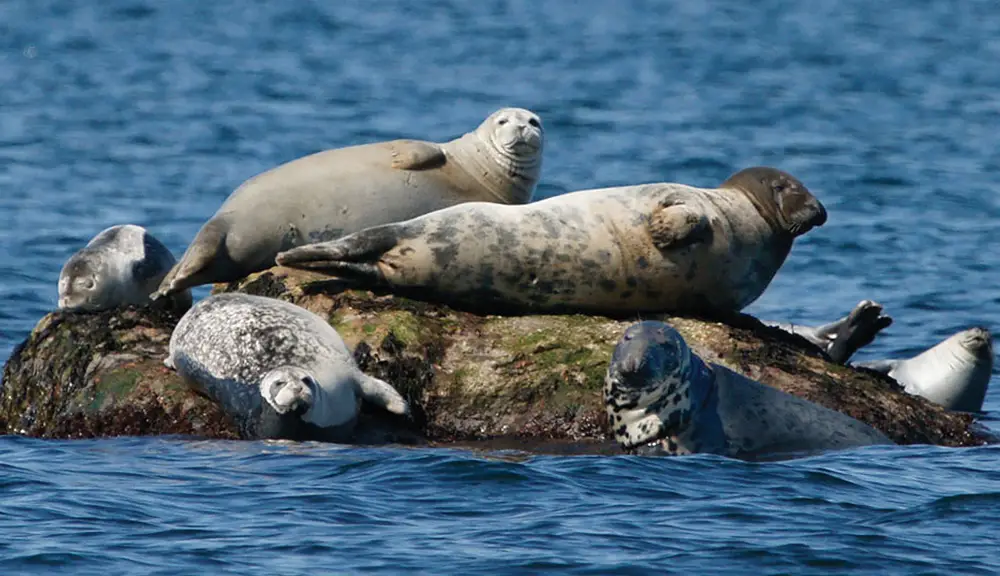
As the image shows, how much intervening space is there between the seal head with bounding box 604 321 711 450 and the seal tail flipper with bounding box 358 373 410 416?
0.96m

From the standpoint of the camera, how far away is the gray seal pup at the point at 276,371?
8.84m

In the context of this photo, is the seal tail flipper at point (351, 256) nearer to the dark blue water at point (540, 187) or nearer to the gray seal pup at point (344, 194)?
the gray seal pup at point (344, 194)

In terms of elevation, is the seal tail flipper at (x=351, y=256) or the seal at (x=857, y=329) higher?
the seal tail flipper at (x=351, y=256)

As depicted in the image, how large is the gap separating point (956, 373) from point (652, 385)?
3.19 metres

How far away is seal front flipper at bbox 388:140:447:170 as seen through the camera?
10.6 metres

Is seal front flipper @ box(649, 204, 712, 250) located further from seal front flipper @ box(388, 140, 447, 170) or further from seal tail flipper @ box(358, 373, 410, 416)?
seal tail flipper @ box(358, 373, 410, 416)

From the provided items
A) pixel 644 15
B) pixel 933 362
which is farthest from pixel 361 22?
pixel 933 362

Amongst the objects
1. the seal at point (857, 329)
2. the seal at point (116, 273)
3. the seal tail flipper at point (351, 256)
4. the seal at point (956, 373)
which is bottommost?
the seal at point (956, 373)

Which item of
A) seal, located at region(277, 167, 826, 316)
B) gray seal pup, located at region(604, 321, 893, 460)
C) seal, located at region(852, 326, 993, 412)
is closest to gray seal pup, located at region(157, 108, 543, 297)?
seal, located at region(277, 167, 826, 316)

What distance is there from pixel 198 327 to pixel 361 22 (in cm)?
3073

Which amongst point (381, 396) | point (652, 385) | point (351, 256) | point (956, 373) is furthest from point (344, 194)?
point (956, 373)

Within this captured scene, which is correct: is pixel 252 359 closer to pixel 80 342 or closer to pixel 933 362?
pixel 80 342

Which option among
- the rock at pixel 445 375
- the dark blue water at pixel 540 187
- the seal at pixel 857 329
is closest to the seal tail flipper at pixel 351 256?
the rock at pixel 445 375

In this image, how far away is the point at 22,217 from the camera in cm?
1875
